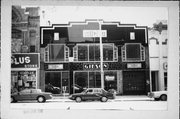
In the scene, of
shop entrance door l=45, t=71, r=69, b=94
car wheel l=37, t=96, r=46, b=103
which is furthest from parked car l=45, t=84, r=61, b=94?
car wheel l=37, t=96, r=46, b=103

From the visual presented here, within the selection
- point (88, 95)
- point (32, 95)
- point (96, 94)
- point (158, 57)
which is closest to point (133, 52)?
point (158, 57)

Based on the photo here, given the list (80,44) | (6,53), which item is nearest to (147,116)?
(80,44)

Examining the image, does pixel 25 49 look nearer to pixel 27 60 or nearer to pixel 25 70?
pixel 27 60

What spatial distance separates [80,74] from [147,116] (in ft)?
3.99

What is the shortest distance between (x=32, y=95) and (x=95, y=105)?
101 centimetres

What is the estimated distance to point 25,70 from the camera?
11.2ft

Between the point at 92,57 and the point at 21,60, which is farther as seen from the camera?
the point at 92,57

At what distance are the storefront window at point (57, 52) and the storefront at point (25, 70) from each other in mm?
245

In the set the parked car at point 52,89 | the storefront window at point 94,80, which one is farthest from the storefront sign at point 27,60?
the storefront window at point 94,80

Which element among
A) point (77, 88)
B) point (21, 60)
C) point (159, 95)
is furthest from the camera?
point (77, 88)

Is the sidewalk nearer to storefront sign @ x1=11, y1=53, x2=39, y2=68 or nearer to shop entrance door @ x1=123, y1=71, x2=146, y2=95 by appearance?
shop entrance door @ x1=123, y1=71, x2=146, y2=95

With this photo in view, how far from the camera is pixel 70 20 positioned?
3426 millimetres

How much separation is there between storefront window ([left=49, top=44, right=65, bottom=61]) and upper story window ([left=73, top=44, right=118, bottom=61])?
205 millimetres

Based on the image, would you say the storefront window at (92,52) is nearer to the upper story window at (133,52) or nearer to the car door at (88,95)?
the upper story window at (133,52)
